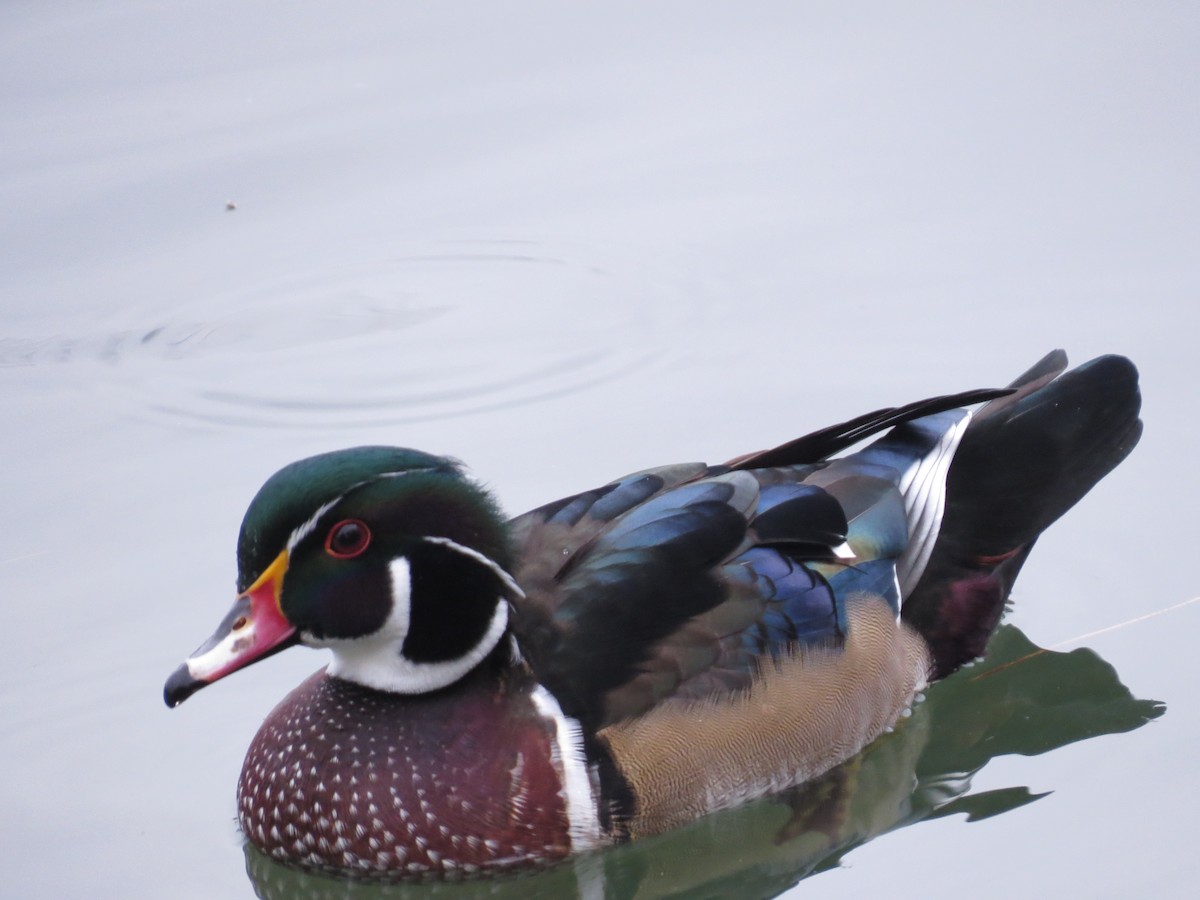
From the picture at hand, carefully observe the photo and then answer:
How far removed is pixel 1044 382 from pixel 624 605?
1.50 metres

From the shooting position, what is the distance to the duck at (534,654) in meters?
3.95

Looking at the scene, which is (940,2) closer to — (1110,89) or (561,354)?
(1110,89)

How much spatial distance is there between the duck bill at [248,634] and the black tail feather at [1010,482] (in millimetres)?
1662

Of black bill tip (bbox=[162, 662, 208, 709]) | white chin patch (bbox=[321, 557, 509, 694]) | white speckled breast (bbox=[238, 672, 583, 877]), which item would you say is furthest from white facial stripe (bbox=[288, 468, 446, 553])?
white speckled breast (bbox=[238, 672, 583, 877])

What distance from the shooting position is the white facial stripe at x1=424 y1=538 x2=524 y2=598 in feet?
13.1

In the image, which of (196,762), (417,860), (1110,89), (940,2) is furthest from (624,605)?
(940,2)

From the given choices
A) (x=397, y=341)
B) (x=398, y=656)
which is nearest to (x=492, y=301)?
(x=397, y=341)

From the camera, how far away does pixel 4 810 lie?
4.41m

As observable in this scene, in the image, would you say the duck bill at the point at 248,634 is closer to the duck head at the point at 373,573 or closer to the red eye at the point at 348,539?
the duck head at the point at 373,573

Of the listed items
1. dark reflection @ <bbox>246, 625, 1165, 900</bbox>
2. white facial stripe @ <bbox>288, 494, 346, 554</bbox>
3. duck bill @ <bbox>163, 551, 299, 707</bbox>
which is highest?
white facial stripe @ <bbox>288, 494, 346, 554</bbox>

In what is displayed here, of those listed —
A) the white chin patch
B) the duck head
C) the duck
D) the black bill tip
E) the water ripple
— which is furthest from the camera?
the water ripple

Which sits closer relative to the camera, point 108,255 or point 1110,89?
point 108,255

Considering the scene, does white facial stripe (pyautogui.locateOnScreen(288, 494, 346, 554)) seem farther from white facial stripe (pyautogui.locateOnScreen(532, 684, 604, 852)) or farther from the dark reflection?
the dark reflection

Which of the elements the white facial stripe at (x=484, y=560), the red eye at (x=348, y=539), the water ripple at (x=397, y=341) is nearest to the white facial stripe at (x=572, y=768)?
the white facial stripe at (x=484, y=560)
